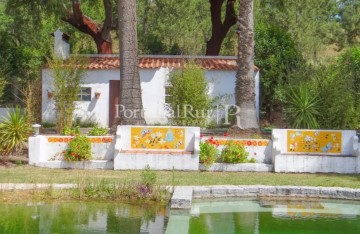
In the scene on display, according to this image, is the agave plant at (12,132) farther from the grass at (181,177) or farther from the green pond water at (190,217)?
the green pond water at (190,217)

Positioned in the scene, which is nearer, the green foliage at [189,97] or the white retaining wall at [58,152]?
the white retaining wall at [58,152]

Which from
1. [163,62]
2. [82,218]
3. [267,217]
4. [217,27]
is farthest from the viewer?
[217,27]

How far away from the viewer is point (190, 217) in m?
9.70

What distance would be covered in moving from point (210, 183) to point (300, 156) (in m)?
3.25

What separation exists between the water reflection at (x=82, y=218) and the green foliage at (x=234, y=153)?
4439 millimetres

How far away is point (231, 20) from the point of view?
28750 millimetres

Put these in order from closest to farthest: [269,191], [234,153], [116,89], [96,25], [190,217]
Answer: [190,217] → [269,191] → [234,153] → [116,89] → [96,25]

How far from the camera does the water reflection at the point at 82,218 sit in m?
8.88

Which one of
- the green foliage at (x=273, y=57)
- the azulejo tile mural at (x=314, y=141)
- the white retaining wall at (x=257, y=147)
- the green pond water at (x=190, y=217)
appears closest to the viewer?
the green pond water at (x=190, y=217)

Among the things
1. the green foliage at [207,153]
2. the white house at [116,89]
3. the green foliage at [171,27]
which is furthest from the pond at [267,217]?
the green foliage at [171,27]

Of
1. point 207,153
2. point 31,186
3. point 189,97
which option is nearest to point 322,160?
point 207,153

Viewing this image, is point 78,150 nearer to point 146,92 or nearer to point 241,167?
point 241,167

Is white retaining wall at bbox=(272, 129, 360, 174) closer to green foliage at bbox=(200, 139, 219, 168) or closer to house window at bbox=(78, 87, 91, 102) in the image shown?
green foliage at bbox=(200, 139, 219, 168)

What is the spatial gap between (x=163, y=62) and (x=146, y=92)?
1622mm
